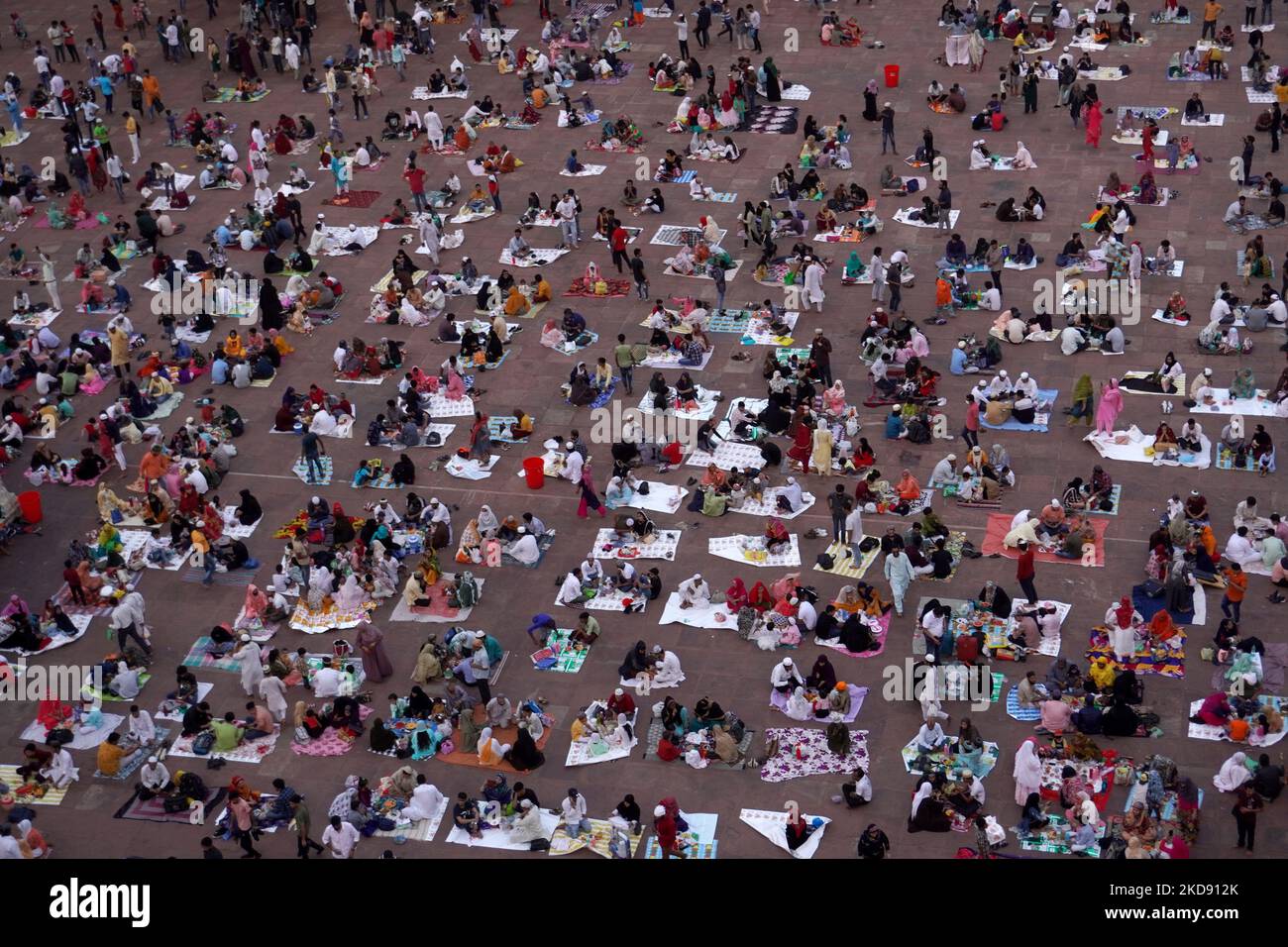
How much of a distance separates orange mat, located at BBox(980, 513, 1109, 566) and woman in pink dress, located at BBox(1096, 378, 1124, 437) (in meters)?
3.45

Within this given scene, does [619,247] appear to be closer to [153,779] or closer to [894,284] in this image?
[894,284]

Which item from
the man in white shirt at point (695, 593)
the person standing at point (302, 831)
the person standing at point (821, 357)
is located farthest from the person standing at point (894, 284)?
the person standing at point (302, 831)

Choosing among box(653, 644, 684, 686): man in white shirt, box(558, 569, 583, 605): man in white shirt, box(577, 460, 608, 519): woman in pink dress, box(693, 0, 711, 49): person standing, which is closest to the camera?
box(653, 644, 684, 686): man in white shirt

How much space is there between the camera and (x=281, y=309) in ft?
163

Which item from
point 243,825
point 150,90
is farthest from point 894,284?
point 150,90

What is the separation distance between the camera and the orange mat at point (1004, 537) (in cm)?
3769

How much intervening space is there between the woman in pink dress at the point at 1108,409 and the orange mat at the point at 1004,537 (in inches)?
136

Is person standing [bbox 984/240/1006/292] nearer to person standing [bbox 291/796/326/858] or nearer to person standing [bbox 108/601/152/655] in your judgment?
person standing [bbox 108/601/152/655]

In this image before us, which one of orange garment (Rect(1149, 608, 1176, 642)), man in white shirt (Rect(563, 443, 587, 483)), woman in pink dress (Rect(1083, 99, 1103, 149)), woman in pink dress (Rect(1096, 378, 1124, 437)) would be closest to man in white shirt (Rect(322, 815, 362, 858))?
man in white shirt (Rect(563, 443, 587, 483))

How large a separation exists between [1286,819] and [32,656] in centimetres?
2657

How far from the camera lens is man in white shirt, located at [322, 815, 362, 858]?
106 ft

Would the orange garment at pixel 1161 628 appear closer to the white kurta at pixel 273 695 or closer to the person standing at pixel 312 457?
the white kurta at pixel 273 695

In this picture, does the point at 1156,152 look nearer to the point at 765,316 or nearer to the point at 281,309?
the point at 765,316

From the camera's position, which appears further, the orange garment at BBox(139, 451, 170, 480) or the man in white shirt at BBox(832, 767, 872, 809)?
the orange garment at BBox(139, 451, 170, 480)
